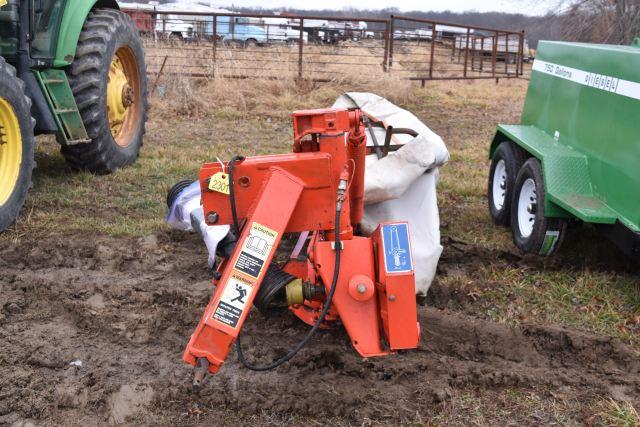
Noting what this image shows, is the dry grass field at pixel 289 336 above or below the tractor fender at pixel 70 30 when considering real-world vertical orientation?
below

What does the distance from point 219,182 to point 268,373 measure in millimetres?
1019

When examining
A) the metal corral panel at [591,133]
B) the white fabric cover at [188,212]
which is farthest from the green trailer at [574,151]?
the white fabric cover at [188,212]

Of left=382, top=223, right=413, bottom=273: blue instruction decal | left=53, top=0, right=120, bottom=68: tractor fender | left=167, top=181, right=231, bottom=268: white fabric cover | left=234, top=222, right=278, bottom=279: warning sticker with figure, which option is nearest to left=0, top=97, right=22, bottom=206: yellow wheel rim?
left=53, top=0, right=120, bottom=68: tractor fender

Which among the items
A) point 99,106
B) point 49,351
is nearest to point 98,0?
point 99,106

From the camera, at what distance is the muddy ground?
10.4 feet

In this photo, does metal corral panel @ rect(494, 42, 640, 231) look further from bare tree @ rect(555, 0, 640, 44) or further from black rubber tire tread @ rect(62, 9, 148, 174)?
bare tree @ rect(555, 0, 640, 44)

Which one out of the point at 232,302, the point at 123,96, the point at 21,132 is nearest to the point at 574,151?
the point at 232,302

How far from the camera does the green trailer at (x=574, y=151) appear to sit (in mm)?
4305

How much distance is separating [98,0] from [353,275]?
200 inches

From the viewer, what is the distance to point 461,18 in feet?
242

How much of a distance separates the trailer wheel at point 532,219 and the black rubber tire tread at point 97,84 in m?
3.66

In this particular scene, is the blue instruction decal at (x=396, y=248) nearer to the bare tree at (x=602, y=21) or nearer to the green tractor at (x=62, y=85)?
the green tractor at (x=62, y=85)

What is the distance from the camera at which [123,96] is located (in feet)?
23.5

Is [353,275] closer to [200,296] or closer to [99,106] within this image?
[200,296]
